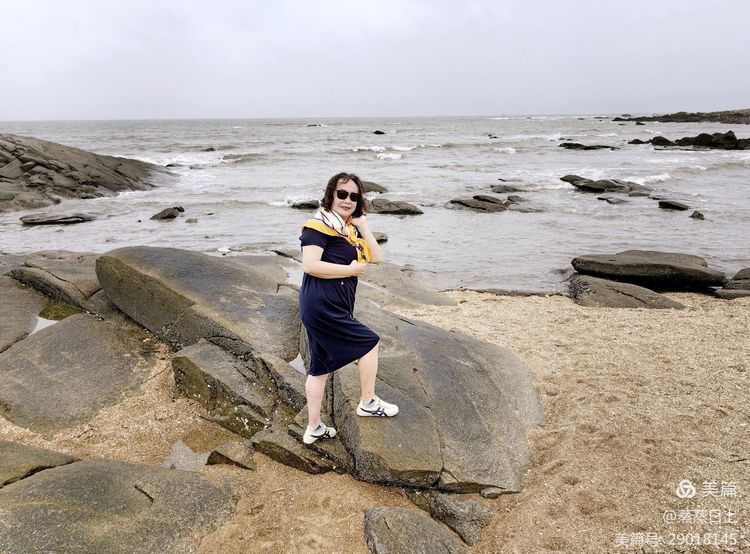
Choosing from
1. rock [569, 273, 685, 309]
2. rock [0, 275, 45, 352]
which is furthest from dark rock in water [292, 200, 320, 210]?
rock [0, 275, 45, 352]

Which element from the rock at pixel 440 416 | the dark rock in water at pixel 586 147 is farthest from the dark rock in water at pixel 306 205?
the dark rock in water at pixel 586 147

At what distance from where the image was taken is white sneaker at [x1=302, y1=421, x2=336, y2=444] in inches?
156

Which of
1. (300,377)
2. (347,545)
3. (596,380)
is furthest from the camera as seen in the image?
(596,380)

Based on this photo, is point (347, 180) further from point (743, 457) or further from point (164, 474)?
point (743, 457)

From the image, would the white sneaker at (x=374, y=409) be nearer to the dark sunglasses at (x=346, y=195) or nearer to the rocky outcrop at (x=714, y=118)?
the dark sunglasses at (x=346, y=195)

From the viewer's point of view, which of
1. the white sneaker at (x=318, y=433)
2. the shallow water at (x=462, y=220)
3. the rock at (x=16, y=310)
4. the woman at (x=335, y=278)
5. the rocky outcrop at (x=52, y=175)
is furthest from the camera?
the rocky outcrop at (x=52, y=175)

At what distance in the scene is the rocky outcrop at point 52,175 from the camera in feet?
68.7

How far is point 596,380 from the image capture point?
5457 mm

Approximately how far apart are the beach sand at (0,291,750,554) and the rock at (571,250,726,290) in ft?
10.3

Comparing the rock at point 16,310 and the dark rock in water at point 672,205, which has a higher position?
the rock at point 16,310

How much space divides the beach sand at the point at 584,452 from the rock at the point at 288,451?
66 mm

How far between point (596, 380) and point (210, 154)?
143 feet

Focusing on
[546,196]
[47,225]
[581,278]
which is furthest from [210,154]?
[581,278]

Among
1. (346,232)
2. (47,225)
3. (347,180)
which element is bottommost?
(47,225)
